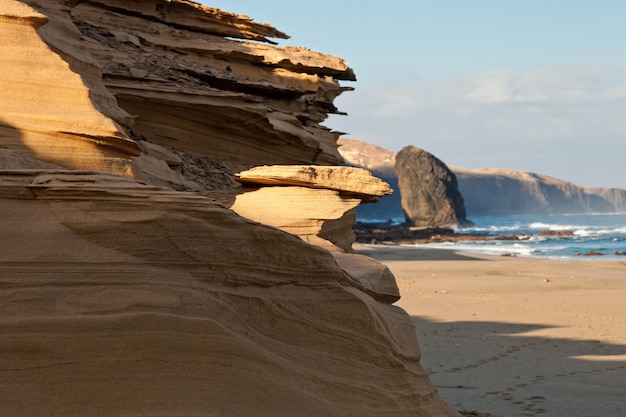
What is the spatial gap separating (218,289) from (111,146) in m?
2.07

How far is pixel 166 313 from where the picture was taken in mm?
4809

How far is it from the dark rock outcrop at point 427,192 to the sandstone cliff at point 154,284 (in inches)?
2954

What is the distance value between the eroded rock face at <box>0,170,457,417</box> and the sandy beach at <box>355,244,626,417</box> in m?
3.88

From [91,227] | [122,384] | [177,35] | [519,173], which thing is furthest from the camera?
[519,173]

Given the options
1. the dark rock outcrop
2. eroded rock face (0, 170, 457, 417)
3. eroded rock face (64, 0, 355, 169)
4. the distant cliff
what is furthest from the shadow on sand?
the distant cliff

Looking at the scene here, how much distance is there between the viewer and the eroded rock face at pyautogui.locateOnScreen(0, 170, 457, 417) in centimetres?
459

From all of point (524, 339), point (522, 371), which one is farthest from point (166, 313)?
point (524, 339)

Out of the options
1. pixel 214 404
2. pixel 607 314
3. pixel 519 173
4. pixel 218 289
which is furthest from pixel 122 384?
pixel 519 173

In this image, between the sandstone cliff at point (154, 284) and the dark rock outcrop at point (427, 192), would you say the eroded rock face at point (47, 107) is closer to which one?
the sandstone cliff at point (154, 284)

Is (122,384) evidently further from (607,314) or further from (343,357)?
(607,314)

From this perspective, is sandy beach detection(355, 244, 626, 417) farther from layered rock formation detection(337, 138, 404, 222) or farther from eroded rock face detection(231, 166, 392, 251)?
layered rock formation detection(337, 138, 404, 222)

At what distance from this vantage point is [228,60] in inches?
535

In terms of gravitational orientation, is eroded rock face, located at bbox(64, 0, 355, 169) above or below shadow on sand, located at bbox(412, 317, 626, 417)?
above

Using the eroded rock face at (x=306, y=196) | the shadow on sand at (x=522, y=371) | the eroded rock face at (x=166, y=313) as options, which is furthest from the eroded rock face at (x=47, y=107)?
the shadow on sand at (x=522, y=371)
